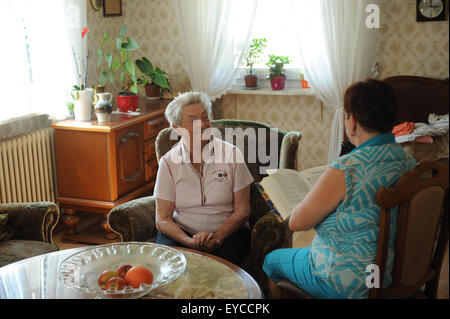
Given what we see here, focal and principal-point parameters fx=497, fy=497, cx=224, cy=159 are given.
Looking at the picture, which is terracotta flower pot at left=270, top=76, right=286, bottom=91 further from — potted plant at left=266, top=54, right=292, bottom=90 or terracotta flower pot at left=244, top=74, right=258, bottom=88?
terracotta flower pot at left=244, top=74, right=258, bottom=88

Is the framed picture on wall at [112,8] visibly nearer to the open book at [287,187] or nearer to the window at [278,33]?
the window at [278,33]

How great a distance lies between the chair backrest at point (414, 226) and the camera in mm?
1366

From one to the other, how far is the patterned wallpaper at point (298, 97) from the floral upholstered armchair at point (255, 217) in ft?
5.60

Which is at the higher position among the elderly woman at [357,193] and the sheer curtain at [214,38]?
the sheer curtain at [214,38]

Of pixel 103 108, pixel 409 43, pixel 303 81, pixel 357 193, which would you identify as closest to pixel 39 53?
pixel 103 108

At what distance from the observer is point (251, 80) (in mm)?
4246

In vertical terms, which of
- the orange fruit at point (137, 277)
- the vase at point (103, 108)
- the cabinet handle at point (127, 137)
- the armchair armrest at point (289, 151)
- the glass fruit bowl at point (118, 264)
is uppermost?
the vase at point (103, 108)

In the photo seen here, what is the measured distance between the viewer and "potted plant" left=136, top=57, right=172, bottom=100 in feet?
13.1

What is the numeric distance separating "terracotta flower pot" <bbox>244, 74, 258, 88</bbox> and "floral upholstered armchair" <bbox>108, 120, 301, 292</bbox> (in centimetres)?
165

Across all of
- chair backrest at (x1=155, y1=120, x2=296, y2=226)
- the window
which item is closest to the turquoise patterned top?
chair backrest at (x1=155, y1=120, x2=296, y2=226)

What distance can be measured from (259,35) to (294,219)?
290 centimetres

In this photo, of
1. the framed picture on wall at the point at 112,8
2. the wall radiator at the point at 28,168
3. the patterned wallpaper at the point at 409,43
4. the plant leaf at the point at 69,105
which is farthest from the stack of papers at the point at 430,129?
the framed picture on wall at the point at 112,8

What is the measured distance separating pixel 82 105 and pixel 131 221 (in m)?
1.38

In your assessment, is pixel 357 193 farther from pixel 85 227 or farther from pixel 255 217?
pixel 85 227
